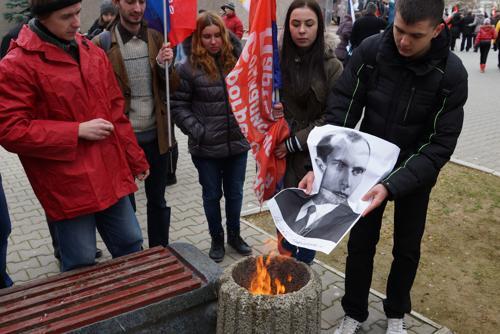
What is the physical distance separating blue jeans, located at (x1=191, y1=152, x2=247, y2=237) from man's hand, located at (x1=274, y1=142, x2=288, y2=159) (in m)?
0.79

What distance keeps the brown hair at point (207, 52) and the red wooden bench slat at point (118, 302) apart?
1703 millimetres

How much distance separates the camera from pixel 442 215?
213 inches

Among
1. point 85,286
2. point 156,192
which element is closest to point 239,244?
point 156,192

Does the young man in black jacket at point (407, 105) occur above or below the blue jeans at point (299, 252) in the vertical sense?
above

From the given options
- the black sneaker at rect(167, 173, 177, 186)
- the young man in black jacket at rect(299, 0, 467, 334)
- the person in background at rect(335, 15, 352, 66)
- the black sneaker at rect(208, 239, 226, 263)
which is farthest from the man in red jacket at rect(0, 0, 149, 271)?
the person in background at rect(335, 15, 352, 66)

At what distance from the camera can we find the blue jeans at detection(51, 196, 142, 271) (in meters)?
2.92

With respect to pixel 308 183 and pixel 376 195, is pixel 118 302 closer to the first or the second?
pixel 308 183

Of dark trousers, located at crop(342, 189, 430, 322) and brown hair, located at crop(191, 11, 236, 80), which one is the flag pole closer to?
brown hair, located at crop(191, 11, 236, 80)

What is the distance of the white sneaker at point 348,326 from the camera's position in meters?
3.34

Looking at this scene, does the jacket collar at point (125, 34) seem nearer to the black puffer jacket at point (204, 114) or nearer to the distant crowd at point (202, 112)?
the distant crowd at point (202, 112)

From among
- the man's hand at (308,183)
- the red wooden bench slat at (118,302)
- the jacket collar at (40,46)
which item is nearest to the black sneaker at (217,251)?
the red wooden bench slat at (118,302)

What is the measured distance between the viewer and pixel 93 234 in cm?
301

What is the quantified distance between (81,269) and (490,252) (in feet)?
12.1

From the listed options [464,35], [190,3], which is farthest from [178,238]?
[464,35]
